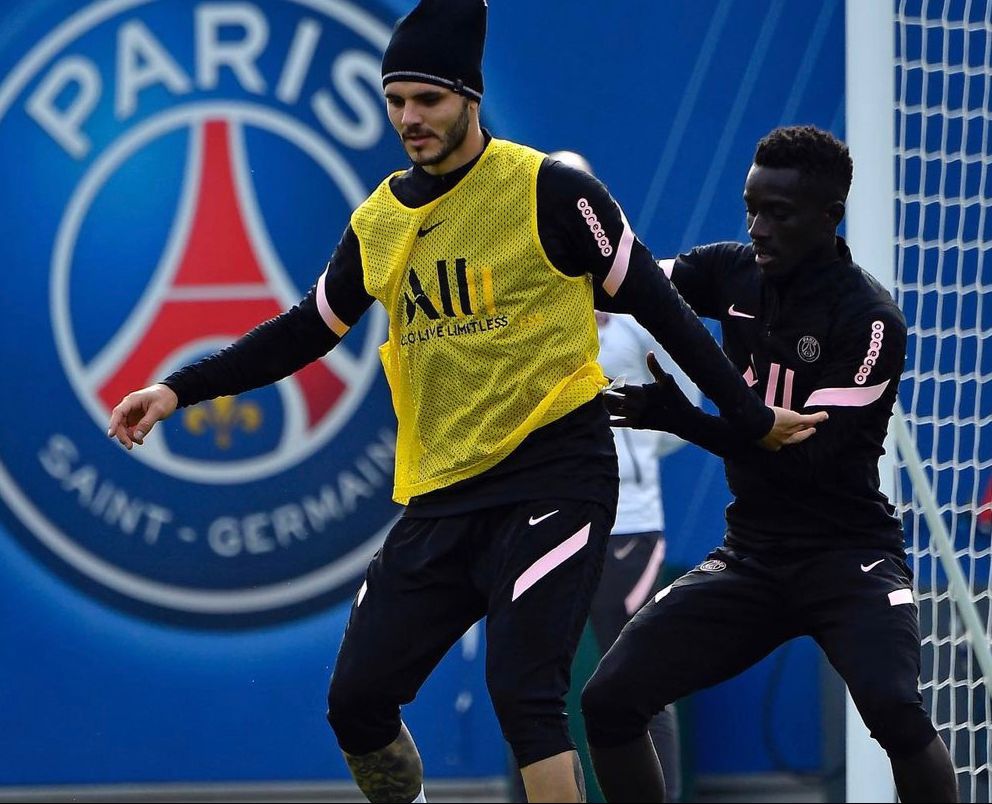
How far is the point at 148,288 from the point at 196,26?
3.68ft

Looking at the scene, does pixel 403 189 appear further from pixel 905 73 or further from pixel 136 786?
pixel 136 786

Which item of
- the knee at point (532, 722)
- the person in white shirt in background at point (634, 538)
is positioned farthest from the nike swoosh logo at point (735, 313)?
the person in white shirt in background at point (634, 538)

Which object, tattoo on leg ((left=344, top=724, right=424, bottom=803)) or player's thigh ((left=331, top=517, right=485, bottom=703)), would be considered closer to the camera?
player's thigh ((left=331, top=517, right=485, bottom=703))

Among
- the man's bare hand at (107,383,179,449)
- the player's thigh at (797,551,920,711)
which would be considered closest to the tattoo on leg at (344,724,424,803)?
the man's bare hand at (107,383,179,449)

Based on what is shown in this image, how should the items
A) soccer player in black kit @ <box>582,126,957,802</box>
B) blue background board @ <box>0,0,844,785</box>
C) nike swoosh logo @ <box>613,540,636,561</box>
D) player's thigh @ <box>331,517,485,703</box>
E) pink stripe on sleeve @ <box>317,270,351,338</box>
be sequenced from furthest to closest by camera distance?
blue background board @ <box>0,0,844,785</box> < nike swoosh logo @ <box>613,540,636,561</box> < pink stripe on sleeve @ <box>317,270,351,338</box> < soccer player in black kit @ <box>582,126,957,802</box> < player's thigh @ <box>331,517,485,703</box>

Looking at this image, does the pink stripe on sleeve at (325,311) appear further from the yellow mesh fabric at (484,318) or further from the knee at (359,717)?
the knee at (359,717)

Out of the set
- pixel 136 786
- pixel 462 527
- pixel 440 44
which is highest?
pixel 440 44

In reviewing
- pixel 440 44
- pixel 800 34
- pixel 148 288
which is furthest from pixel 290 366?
pixel 800 34

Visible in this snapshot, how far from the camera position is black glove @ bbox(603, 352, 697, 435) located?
162 inches

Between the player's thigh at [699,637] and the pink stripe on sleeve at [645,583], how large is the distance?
1906mm

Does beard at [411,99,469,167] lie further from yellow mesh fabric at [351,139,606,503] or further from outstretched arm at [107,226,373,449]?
outstretched arm at [107,226,373,449]

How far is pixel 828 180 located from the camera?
14.4 feet

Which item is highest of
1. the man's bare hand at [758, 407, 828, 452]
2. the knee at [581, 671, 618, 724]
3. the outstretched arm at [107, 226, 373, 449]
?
the outstretched arm at [107, 226, 373, 449]

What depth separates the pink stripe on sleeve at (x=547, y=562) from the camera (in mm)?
3934
